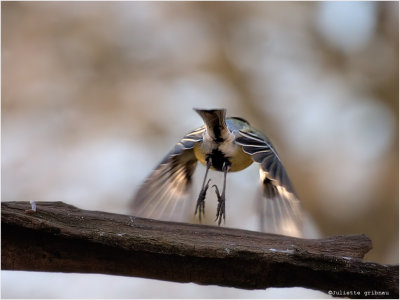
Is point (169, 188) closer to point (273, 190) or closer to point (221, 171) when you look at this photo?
point (221, 171)

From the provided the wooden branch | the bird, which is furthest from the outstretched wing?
the wooden branch

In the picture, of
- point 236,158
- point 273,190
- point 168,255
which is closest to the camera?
point 168,255

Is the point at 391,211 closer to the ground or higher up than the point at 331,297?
higher up

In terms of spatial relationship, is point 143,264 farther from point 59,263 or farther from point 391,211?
point 391,211

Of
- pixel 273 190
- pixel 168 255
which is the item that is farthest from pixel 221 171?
pixel 168 255

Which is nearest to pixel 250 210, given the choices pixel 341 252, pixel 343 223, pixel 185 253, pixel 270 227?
pixel 343 223

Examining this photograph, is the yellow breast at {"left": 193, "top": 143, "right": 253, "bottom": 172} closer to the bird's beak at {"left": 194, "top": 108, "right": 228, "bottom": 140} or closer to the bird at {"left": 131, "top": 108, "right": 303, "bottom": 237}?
the bird at {"left": 131, "top": 108, "right": 303, "bottom": 237}
